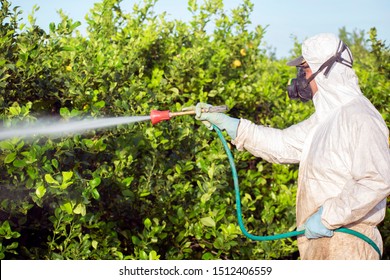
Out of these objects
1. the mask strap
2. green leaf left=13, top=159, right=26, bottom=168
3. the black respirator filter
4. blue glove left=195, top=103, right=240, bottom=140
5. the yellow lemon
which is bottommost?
green leaf left=13, top=159, right=26, bottom=168

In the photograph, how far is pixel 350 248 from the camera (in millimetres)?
3082

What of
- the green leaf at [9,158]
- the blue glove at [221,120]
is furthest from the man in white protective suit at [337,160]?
the green leaf at [9,158]

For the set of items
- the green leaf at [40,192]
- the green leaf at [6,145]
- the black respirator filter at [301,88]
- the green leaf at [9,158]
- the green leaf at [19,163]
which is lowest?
the green leaf at [40,192]

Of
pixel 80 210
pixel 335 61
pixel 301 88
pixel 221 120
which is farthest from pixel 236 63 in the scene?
pixel 80 210

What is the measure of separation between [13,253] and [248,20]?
297 cm

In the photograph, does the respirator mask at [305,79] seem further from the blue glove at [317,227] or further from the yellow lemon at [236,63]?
the yellow lemon at [236,63]

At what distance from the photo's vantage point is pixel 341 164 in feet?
9.96

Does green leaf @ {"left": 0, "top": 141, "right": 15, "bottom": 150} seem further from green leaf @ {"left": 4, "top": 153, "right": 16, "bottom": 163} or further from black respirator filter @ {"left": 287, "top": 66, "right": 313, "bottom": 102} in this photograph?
black respirator filter @ {"left": 287, "top": 66, "right": 313, "bottom": 102}

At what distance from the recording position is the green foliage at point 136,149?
3.48 meters

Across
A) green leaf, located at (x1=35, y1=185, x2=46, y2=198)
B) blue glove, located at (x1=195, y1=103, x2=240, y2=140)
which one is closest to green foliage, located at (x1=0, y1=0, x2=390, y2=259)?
green leaf, located at (x1=35, y1=185, x2=46, y2=198)

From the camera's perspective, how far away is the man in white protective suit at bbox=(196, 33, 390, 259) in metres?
2.93

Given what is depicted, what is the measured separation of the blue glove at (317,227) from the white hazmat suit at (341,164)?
0.04 meters

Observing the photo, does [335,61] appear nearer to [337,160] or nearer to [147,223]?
[337,160]

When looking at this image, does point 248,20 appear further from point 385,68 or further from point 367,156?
point 367,156
